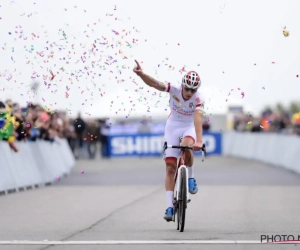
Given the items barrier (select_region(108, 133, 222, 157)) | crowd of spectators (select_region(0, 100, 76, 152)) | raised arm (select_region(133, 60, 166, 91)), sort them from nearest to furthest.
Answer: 1. raised arm (select_region(133, 60, 166, 91))
2. crowd of spectators (select_region(0, 100, 76, 152))
3. barrier (select_region(108, 133, 222, 157))

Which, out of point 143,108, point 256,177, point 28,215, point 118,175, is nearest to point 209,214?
point 28,215

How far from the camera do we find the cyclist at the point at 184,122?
493 inches

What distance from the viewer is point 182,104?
1283cm

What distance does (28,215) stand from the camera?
14.9m

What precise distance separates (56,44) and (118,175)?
1473cm

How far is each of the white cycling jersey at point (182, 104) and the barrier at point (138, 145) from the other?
111ft

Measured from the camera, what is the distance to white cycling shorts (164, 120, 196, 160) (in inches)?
509

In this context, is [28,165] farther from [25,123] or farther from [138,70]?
[138,70]

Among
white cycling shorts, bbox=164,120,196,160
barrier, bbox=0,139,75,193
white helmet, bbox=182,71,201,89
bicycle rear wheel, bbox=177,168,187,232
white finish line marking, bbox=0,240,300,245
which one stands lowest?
barrier, bbox=0,139,75,193

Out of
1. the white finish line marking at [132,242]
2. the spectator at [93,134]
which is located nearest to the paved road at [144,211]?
the white finish line marking at [132,242]

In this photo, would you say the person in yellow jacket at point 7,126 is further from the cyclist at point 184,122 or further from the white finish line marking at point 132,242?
the white finish line marking at point 132,242

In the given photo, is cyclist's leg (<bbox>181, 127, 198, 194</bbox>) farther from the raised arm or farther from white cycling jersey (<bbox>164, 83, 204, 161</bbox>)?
the raised arm

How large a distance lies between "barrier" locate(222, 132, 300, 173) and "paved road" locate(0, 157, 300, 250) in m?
4.39


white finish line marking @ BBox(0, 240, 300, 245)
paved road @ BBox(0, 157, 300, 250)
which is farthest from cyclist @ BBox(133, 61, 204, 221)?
white finish line marking @ BBox(0, 240, 300, 245)
